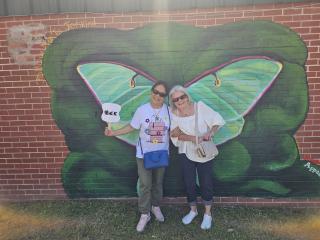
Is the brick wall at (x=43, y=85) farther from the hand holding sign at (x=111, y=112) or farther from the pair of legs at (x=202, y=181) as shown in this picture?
the hand holding sign at (x=111, y=112)

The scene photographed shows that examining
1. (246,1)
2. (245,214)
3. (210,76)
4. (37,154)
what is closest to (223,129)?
(210,76)

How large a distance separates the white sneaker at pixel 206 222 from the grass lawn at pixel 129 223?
6cm

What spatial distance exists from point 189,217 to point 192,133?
1.02 meters

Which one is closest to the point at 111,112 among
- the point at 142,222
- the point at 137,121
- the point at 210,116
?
the point at 137,121

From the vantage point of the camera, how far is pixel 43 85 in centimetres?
483

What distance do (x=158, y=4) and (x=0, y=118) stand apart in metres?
2.46

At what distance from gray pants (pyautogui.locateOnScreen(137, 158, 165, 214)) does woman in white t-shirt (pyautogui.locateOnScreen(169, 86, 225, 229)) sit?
0.32 metres

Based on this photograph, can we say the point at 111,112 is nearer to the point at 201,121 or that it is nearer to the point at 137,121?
the point at 137,121

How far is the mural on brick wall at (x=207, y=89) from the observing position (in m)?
4.51

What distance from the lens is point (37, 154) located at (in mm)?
5031

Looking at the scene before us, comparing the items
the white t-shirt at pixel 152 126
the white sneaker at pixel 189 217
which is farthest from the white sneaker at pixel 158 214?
the white t-shirt at pixel 152 126

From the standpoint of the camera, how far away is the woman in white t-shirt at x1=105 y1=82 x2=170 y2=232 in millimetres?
4223

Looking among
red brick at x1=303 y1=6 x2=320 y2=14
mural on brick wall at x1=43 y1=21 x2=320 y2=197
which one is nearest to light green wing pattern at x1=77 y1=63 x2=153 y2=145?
mural on brick wall at x1=43 y1=21 x2=320 y2=197

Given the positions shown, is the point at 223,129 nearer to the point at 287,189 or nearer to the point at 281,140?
the point at 281,140
